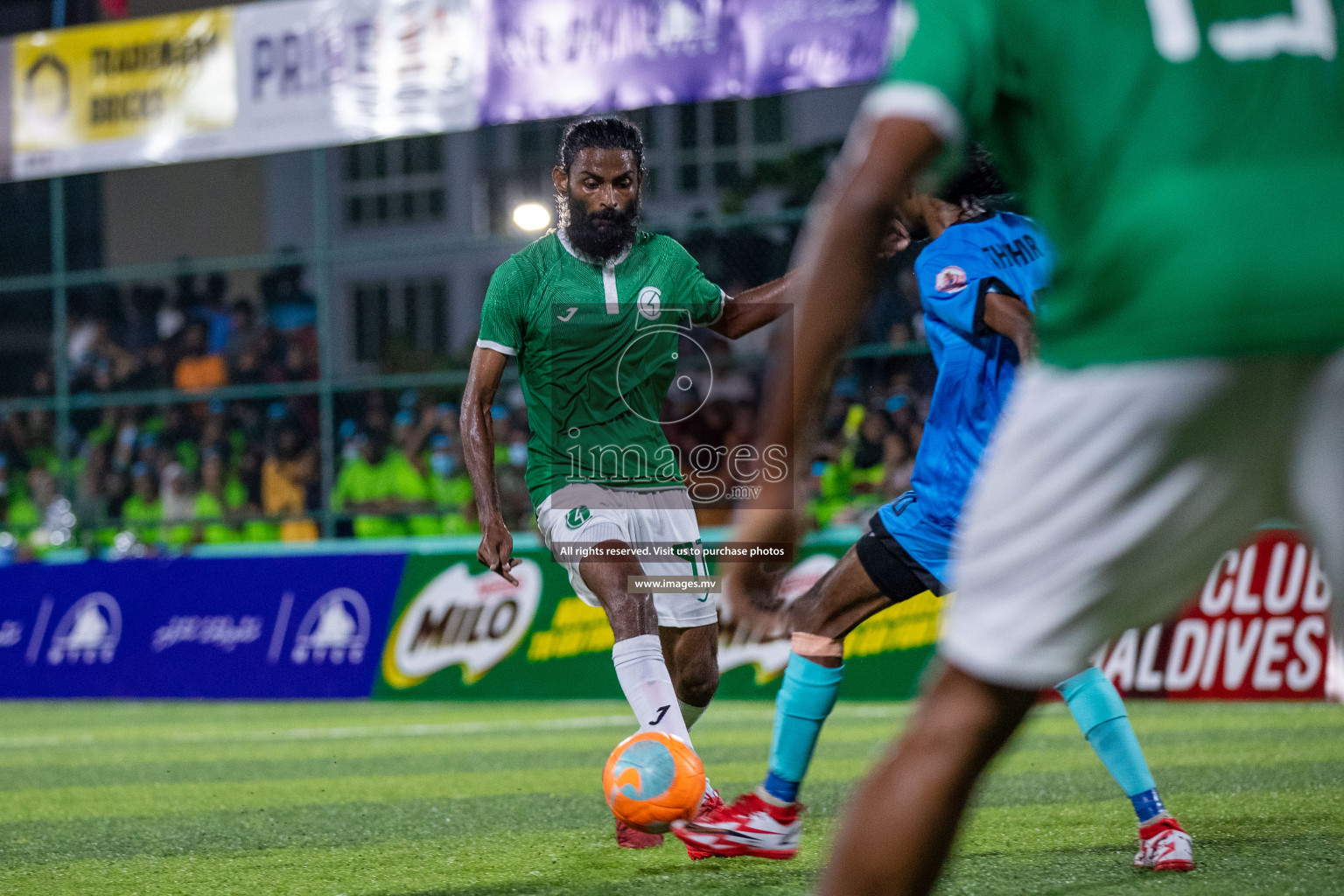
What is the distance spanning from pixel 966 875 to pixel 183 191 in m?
26.4

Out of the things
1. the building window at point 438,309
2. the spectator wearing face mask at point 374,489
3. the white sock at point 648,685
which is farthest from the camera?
the building window at point 438,309

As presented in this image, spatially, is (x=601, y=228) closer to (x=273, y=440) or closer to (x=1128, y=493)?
(x=1128, y=493)

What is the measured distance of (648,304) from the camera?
5426mm

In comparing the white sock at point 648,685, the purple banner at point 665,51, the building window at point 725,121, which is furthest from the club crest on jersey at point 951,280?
the building window at point 725,121

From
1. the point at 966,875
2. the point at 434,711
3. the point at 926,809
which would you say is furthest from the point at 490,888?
the point at 434,711

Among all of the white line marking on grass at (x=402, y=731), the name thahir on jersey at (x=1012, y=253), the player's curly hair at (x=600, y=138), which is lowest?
the white line marking on grass at (x=402, y=731)

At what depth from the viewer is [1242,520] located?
2006 mm

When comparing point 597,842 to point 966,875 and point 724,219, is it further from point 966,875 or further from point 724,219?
point 724,219

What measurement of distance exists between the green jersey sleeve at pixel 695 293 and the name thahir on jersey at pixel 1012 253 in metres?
1.26

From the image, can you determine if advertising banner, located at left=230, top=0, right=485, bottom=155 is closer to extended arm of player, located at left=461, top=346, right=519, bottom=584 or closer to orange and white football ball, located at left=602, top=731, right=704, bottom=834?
extended arm of player, located at left=461, top=346, right=519, bottom=584

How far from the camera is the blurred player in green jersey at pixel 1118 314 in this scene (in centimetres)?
190

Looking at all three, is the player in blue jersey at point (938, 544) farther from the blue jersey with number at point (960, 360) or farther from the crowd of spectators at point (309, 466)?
the crowd of spectators at point (309, 466)

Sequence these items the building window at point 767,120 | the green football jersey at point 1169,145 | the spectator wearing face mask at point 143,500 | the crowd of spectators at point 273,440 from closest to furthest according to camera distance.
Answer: the green football jersey at point 1169,145, the crowd of spectators at point 273,440, the spectator wearing face mask at point 143,500, the building window at point 767,120

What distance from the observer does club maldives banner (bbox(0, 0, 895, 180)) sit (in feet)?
42.0
